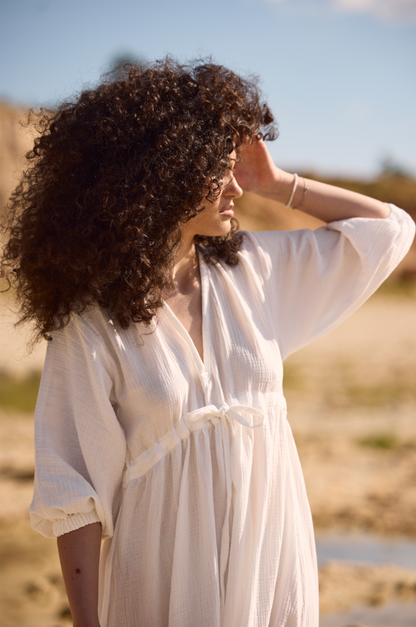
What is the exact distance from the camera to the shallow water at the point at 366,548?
4195mm

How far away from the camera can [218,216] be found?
1.66 m

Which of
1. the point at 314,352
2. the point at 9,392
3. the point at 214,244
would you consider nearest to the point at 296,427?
the point at 9,392

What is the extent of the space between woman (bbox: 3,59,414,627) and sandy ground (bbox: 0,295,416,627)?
40 cm

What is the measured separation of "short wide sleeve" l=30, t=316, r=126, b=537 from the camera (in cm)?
148

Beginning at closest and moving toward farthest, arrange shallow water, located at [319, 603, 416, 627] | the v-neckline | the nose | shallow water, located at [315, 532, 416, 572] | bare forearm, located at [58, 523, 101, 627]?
bare forearm, located at [58, 523, 101, 627], the v-neckline, the nose, shallow water, located at [319, 603, 416, 627], shallow water, located at [315, 532, 416, 572]

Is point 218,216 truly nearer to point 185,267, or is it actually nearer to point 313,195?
point 185,267

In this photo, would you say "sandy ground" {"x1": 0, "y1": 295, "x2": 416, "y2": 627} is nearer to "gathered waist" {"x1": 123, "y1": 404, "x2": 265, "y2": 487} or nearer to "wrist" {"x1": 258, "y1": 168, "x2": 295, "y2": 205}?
"gathered waist" {"x1": 123, "y1": 404, "x2": 265, "y2": 487}

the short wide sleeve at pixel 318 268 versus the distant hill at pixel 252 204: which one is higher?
the distant hill at pixel 252 204

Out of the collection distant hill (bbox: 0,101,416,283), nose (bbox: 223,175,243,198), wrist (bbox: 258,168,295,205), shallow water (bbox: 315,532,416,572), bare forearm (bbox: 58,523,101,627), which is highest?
distant hill (bbox: 0,101,416,283)

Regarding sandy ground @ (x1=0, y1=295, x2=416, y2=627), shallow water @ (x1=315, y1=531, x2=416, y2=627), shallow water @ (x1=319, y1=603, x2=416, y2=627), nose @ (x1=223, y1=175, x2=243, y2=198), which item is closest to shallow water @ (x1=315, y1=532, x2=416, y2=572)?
shallow water @ (x1=315, y1=531, x2=416, y2=627)

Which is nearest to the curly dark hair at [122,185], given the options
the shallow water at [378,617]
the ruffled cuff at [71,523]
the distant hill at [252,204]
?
the ruffled cuff at [71,523]

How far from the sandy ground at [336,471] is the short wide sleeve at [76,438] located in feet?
1.08

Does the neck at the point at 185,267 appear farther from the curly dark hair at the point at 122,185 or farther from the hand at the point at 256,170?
the hand at the point at 256,170

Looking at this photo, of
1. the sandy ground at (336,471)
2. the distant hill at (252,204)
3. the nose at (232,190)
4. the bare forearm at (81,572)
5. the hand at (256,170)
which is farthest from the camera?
the distant hill at (252,204)
